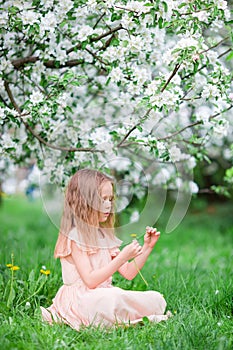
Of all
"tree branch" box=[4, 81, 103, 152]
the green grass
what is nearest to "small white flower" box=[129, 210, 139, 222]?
the green grass

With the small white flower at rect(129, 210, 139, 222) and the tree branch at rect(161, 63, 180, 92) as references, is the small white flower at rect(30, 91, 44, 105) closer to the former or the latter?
the tree branch at rect(161, 63, 180, 92)

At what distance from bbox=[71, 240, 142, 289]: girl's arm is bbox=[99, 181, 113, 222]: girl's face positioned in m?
0.21

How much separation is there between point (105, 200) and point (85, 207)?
0.37 ft

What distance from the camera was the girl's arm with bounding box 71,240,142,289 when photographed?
3.00 metres

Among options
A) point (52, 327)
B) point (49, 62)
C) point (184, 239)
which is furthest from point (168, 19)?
point (184, 239)

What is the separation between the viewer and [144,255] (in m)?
3.25

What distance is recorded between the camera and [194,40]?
3.09m

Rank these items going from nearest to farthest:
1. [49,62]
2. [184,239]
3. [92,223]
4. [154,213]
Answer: [92,223], [154,213], [49,62], [184,239]

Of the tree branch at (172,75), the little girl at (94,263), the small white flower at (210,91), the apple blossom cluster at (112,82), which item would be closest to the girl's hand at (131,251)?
the little girl at (94,263)

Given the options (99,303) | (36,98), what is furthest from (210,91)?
(99,303)

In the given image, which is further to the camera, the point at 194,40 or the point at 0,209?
the point at 0,209

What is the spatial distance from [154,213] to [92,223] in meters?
0.54

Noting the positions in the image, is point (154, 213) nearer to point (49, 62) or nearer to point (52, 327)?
point (52, 327)

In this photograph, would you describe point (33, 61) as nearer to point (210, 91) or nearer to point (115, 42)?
point (115, 42)
